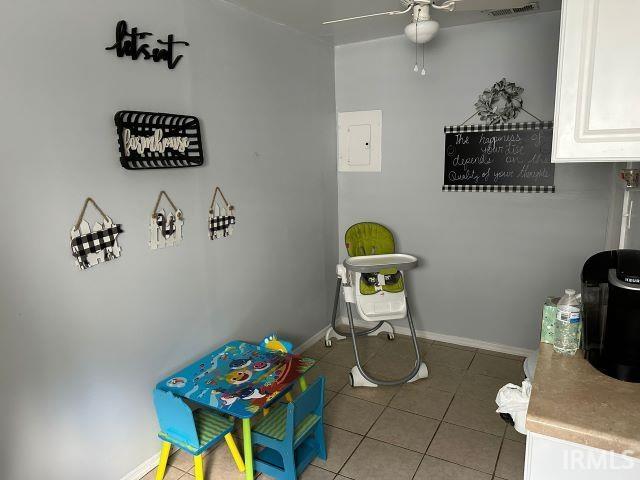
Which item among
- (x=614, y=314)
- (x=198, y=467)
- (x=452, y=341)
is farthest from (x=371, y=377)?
(x=614, y=314)

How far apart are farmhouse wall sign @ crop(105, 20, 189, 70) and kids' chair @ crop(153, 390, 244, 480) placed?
1565 millimetres

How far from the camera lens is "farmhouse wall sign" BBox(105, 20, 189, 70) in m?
1.94

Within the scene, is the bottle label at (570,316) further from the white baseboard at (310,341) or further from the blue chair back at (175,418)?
the white baseboard at (310,341)

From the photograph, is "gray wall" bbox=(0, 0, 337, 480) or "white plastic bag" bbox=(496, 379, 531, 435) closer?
"white plastic bag" bbox=(496, 379, 531, 435)

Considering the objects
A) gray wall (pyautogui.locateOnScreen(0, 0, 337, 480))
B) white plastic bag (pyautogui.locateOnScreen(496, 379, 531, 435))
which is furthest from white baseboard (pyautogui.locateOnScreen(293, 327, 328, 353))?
white plastic bag (pyautogui.locateOnScreen(496, 379, 531, 435))

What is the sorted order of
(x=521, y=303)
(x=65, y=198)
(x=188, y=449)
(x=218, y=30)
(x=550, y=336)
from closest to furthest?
(x=550, y=336) → (x=65, y=198) → (x=188, y=449) → (x=218, y=30) → (x=521, y=303)

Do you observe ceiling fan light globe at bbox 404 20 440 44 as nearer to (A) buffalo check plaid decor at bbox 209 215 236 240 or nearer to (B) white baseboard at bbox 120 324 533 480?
(A) buffalo check plaid decor at bbox 209 215 236 240

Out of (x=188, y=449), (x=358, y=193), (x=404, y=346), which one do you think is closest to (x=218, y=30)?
(x=358, y=193)

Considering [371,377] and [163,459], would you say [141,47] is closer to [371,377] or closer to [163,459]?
[163,459]

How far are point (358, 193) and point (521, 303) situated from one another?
60.2 inches

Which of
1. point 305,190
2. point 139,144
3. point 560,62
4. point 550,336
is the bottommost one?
point 550,336

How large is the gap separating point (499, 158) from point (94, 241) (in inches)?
104

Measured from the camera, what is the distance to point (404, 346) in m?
Answer: 3.58

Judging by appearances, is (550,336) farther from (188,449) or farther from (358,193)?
(358,193)
